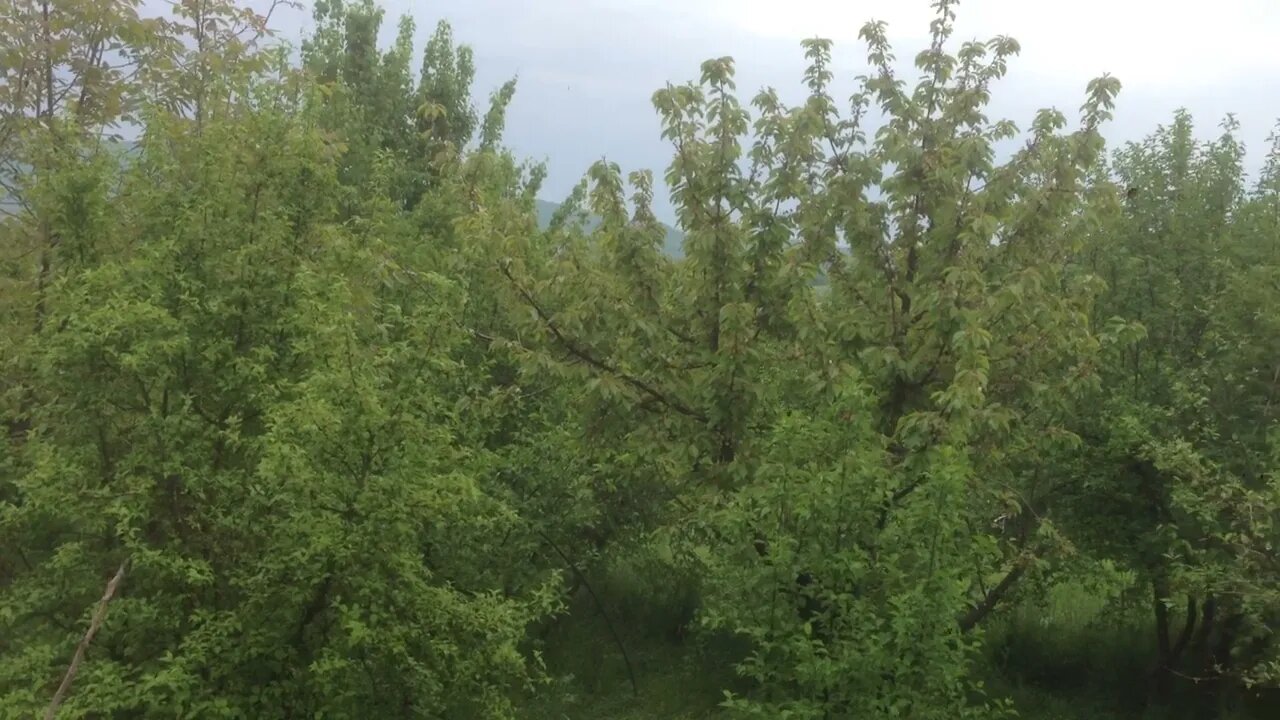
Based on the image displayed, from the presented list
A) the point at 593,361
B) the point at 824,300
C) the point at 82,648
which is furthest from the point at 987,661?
the point at 82,648

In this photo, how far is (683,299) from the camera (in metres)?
7.91

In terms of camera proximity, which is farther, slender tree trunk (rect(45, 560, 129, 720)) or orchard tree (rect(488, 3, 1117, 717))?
orchard tree (rect(488, 3, 1117, 717))

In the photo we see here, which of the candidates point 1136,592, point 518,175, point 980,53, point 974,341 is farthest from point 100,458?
point 1136,592

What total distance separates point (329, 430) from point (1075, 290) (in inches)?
218

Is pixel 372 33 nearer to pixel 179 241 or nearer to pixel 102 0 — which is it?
pixel 102 0

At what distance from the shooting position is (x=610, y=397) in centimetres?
758

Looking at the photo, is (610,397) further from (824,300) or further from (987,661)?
(987,661)

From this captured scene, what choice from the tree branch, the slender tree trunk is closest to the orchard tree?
the tree branch

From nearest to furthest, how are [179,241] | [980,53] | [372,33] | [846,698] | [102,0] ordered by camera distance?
[846,698] < [179,241] < [980,53] < [102,0] < [372,33]

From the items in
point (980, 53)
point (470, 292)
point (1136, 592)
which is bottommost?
point (1136, 592)

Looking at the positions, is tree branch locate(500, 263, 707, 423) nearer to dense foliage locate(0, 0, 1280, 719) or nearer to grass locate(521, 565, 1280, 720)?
dense foliage locate(0, 0, 1280, 719)

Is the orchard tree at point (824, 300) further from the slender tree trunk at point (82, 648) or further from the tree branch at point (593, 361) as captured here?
the slender tree trunk at point (82, 648)

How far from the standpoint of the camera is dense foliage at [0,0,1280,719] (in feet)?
19.5

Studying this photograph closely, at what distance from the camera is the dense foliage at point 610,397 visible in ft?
19.5
